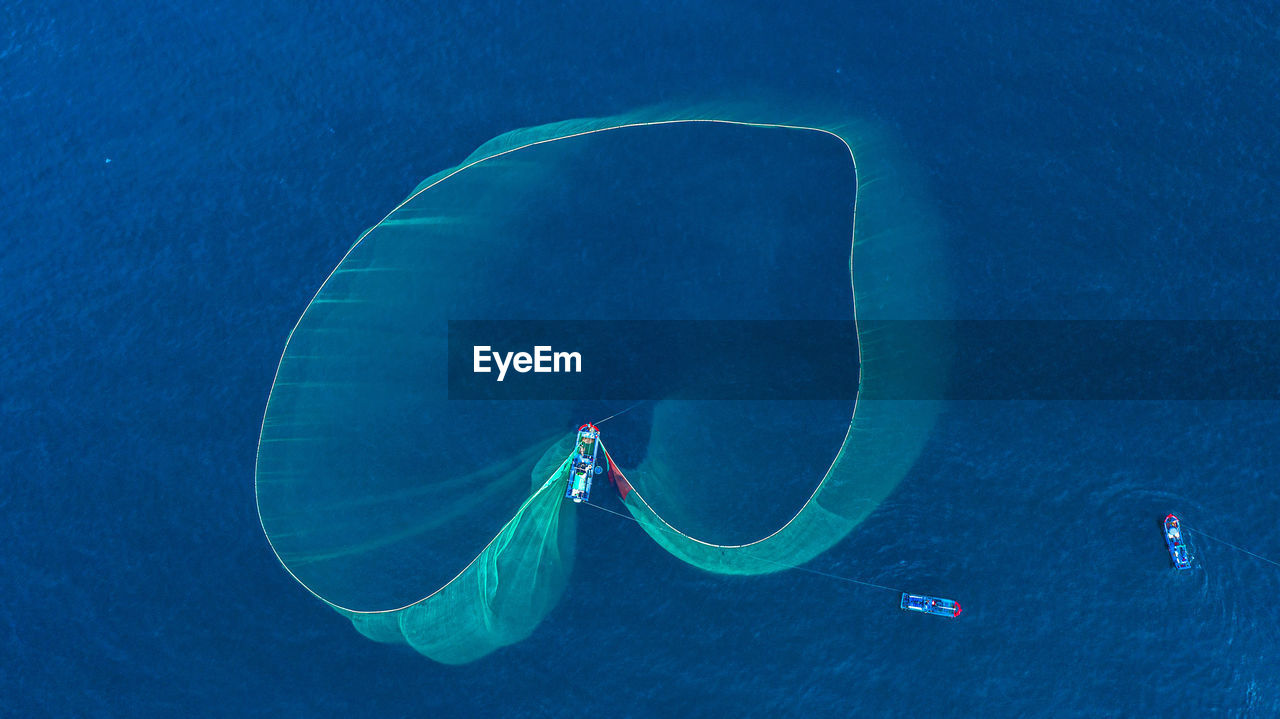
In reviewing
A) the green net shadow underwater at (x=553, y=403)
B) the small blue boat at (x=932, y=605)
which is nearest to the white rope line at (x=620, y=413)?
the green net shadow underwater at (x=553, y=403)

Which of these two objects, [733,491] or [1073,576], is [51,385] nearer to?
[733,491]

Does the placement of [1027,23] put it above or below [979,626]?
above

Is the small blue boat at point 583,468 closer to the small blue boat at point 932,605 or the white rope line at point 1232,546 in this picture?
the small blue boat at point 932,605

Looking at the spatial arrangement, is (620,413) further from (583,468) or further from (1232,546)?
(1232,546)

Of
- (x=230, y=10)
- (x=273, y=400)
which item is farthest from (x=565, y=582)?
(x=230, y=10)

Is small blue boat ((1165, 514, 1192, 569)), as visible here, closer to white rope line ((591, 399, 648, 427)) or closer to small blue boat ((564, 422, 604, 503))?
white rope line ((591, 399, 648, 427))

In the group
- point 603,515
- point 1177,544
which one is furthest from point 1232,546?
point 603,515

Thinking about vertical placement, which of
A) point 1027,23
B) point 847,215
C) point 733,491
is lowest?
point 733,491
